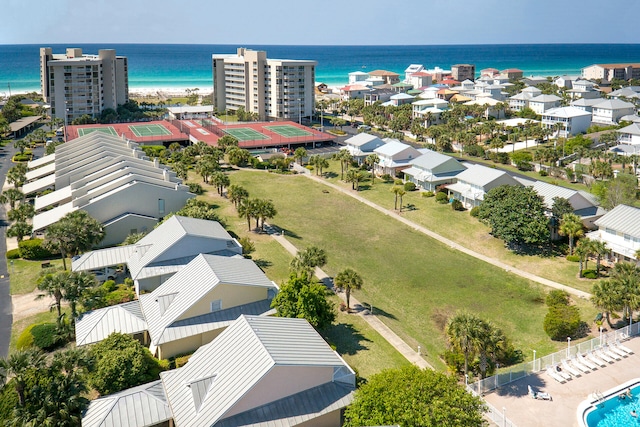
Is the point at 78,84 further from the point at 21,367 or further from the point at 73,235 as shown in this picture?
the point at 21,367

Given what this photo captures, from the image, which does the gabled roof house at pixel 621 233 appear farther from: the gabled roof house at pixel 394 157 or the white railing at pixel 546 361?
the gabled roof house at pixel 394 157

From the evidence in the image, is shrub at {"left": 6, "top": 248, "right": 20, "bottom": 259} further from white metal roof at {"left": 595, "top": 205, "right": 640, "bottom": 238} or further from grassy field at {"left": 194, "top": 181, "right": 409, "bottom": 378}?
white metal roof at {"left": 595, "top": 205, "right": 640, "bottom": 238}

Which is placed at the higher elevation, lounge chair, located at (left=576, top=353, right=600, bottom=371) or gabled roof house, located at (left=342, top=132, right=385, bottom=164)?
gabled roof house, located at (left=342, top=132, right=385, bottom=164)

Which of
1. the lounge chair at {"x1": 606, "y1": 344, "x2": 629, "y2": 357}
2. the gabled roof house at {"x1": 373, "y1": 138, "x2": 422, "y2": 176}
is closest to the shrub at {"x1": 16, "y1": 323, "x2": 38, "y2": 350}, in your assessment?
the lounge chair at {"x1": 606, "y1": 344, "x2": 629, "y2": 357}

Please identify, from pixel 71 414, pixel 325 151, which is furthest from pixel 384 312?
pixel 325 151

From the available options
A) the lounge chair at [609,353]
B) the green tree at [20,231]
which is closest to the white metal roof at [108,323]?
the green tree at [20,231]

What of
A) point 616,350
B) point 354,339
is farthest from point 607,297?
point 354,339
